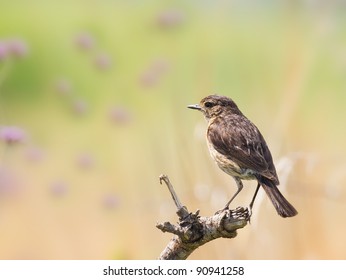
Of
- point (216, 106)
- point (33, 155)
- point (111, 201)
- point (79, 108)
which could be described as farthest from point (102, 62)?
point (216, 106)

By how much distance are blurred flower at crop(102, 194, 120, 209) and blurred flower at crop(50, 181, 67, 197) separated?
1.43 ft

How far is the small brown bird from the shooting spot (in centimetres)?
629

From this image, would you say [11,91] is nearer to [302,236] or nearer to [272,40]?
[272,40]

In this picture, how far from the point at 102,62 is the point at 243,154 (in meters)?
2.65

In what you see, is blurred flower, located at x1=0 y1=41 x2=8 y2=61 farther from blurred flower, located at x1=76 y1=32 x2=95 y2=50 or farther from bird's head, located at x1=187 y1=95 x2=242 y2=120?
bird's head, located at x1=187 y1=95 x2=242 y2=120

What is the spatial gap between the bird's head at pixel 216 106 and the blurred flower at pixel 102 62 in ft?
5.49

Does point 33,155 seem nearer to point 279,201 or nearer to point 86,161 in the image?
point 86,161

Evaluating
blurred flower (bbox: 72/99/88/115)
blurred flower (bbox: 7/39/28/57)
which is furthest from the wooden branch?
blurred flower (bbox: 72/99/88/115)

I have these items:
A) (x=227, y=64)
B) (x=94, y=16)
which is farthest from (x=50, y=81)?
(x=227, y=64)

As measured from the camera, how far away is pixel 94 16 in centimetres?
1040

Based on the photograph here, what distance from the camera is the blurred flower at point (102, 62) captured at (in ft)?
28.5

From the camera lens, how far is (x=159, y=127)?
31.9ft
